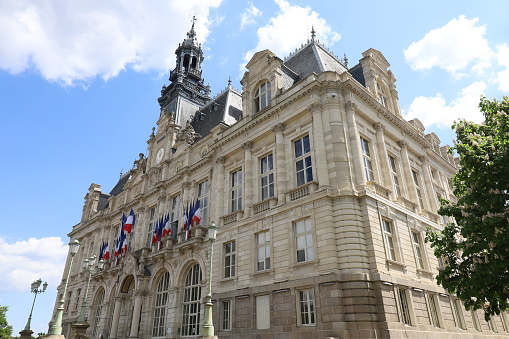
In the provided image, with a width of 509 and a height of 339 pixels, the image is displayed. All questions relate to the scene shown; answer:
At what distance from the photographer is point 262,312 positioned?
18516mm

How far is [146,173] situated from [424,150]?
25330 millimetres

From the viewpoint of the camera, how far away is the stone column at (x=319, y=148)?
60.7ft

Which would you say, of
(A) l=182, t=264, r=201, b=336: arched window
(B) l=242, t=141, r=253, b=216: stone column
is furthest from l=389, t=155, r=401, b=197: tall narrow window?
(A) l=182, t=264, r=201, b=336: arched window

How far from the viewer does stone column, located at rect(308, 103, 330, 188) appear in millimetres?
18516

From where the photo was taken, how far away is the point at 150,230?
Result: 1276 inches

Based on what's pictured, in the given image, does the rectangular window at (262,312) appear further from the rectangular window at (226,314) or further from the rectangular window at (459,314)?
the rectangular window at (459,314)

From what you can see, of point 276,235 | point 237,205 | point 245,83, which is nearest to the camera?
point 276,235

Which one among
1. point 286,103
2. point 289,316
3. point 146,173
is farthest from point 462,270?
point 146,173

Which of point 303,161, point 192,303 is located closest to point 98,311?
point 192,303

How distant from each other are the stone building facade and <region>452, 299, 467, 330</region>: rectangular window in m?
0.08

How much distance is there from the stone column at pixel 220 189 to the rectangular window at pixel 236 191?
0.73 m

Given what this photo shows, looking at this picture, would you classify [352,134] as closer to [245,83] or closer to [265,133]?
[265,133]

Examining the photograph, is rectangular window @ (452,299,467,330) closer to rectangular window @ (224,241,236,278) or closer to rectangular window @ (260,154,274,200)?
rectangular window @ (260,154,274,200)

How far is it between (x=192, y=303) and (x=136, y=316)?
5658mm
